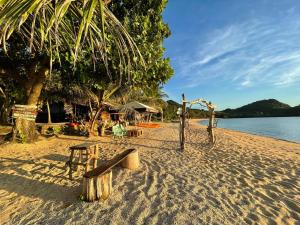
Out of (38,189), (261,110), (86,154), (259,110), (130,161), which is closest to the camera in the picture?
(38,189)

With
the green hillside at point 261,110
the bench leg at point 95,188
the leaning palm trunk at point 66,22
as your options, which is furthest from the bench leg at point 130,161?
the green hillside at point 261,110

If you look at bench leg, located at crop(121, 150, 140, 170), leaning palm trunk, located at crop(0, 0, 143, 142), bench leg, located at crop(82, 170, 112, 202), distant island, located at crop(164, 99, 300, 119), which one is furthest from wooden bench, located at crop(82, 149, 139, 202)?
distant island, located at crop(164, 99, 300, 119)

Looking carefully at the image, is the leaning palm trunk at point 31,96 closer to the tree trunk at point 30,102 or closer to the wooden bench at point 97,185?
the tree trunk at point 30,102

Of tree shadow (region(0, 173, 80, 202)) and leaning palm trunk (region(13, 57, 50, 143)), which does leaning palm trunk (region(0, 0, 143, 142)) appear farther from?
leaning palm trunk (region(13, 57, 50, 143))

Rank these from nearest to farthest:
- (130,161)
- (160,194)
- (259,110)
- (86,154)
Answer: (160,194), (86,154), (130,161), (259,110)

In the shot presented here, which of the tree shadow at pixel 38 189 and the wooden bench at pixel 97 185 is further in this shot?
the tree shadow at pixel 38 189

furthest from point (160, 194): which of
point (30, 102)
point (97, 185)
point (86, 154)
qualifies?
point (30, 102)

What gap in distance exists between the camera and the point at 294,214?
3.62 m

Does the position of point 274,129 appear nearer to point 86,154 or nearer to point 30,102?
point 30,102

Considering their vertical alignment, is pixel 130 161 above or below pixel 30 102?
below

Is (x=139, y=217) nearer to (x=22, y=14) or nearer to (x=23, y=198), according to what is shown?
(x=23, y=198)

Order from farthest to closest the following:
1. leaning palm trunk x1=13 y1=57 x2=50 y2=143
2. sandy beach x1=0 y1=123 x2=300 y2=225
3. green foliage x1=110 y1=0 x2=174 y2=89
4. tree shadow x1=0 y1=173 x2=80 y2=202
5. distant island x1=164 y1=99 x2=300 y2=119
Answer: distant island x1=164 y1=99 x2=300 y2=119, leaning palm trunk x1=13 y1=57 x2=50 y2=143, green foliage x1=110 y1=0 x2=174 y2=89, tree shadow x1=0 y1=173 x2=80 y2=202, sandy beach x1=0 y1=123 x2=300 y2=225

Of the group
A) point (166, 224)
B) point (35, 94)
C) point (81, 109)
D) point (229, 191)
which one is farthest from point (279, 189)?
point (81, 109)

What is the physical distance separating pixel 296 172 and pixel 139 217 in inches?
214
